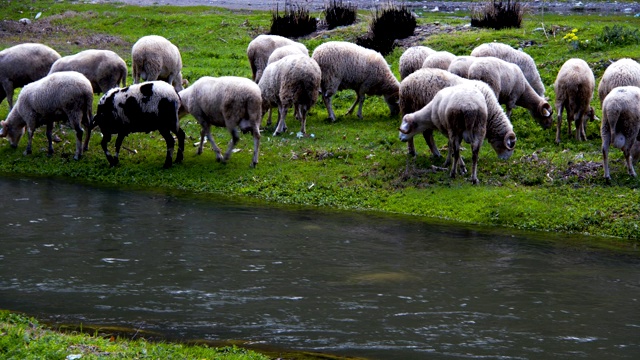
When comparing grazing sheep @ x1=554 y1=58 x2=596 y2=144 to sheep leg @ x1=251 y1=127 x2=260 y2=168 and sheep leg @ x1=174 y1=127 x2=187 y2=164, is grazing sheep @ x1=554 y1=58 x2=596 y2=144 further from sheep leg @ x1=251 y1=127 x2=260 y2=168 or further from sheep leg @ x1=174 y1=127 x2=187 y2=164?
sheep leg @ x1=174 y1=127 x2=187 y2=164

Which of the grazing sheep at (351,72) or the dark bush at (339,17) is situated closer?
the grazing sheep at (351,72)

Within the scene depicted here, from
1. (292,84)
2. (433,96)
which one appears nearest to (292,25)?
(292,84)

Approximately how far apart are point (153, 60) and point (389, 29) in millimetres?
8636

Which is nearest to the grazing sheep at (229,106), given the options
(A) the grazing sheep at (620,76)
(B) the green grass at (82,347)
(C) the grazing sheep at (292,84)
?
(C) the grazing sheep at (292,84)

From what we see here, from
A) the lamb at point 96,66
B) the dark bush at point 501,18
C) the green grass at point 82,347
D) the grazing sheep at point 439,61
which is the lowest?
the green grass at point 82,347

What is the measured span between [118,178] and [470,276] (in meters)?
8.40

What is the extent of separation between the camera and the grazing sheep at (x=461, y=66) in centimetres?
1847

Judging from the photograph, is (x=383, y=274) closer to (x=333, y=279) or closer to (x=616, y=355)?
(x=333, y=279)

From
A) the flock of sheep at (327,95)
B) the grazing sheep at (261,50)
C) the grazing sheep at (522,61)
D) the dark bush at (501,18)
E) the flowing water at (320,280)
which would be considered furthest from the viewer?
the dark bush at (501,18)

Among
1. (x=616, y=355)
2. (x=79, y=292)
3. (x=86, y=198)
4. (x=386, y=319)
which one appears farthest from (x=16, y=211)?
Answer: (x=616, y=355)

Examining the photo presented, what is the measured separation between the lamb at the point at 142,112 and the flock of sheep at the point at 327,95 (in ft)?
0.06

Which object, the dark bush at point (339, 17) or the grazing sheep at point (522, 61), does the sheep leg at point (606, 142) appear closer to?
the grazing sheep at point (522, 61)

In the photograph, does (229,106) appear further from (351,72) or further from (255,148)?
(351,72)

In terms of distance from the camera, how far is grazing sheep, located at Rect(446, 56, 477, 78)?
727 inches
